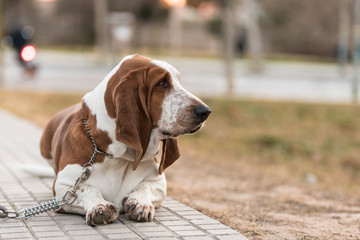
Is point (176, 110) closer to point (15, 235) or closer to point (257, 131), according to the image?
point (15, 235)

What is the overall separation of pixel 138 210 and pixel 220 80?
19419 mm

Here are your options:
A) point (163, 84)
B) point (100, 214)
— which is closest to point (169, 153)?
point (163, 84)

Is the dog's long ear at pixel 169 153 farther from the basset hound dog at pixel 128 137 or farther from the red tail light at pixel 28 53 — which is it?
the red tail light at pixel 28 53

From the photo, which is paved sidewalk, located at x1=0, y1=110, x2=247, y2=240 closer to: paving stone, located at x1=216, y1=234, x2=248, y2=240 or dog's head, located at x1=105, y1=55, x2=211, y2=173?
paving stone, located at x1=216, y1=234, x2=248, y2=240

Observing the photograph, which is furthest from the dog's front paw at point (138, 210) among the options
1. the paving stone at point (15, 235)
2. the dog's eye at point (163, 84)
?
the dog's eye at point (163, 84)

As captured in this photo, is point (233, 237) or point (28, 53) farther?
point (28, 53)

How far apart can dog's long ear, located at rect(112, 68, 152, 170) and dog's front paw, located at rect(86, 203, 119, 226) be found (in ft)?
1.49

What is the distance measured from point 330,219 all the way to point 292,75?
22512mm

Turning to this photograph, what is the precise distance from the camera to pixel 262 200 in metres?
7.25

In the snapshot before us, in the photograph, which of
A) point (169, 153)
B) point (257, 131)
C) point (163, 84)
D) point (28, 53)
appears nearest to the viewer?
point (163, 84)

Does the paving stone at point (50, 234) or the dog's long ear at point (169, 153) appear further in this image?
the dog's long ear at point (169, 153)

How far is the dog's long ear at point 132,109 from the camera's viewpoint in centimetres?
480

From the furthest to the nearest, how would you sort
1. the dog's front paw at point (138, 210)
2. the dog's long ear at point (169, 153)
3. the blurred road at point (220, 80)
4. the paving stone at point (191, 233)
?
1. the blurred road at point (220, 80)
2. the dog's long ear at point (169, 153)
3. the dog's front paw at point (138, 210)
4. the paving stone at point (191, 233)

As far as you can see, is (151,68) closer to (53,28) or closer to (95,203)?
(95,203)
